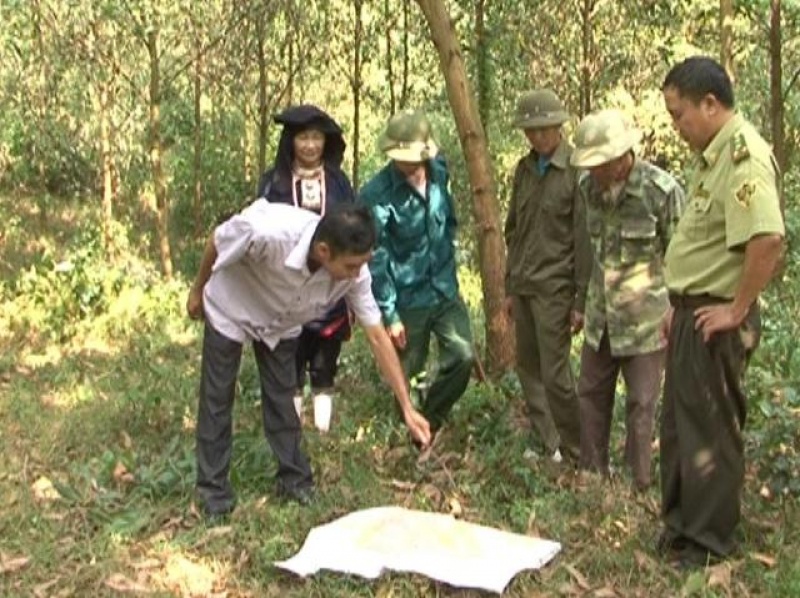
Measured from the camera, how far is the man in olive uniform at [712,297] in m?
3.35

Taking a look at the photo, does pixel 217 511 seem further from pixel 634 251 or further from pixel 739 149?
pixel 739 149

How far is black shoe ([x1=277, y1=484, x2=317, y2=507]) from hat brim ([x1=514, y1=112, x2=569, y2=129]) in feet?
5.93

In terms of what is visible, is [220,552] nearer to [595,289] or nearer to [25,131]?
[595,289]

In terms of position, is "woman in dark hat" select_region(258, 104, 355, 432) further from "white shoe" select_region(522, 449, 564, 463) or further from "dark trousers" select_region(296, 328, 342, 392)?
"white shoe" select_region(522, 449, 564, 463)

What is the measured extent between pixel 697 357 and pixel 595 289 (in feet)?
3.11

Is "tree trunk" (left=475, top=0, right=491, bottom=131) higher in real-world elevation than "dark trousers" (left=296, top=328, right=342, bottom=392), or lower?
higher

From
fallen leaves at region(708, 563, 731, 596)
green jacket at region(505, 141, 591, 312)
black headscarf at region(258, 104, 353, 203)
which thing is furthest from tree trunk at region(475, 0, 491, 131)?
fallen leaves at region(708, 563, 731, 596)

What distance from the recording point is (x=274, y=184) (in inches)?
199

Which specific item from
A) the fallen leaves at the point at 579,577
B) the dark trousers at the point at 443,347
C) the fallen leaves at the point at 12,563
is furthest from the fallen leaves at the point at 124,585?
the dark trousers at the point at 443,347

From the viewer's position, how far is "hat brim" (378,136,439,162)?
4.77 m

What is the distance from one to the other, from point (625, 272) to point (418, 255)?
3.44 ft

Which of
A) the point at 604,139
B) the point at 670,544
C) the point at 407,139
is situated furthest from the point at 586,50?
the point at 670,544

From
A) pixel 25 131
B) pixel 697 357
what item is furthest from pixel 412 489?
pixel 25 131

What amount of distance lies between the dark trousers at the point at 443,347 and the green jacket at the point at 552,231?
356mm
